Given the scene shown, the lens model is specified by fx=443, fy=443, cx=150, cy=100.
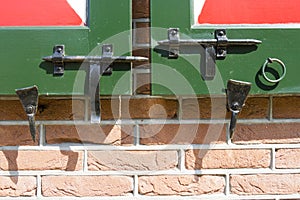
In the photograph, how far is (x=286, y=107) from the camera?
116 cm

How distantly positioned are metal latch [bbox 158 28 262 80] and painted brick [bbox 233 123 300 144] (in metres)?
0.20

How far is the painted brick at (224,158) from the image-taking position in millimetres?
1159

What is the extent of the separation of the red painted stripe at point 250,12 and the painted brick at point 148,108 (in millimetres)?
228

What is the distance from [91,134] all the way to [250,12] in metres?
0.50

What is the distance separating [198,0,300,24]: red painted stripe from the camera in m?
1.07

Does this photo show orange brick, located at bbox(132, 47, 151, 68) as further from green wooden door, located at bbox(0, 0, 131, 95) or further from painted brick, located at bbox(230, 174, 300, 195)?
painted brick, located at bbox(230, 174, 300, 195)

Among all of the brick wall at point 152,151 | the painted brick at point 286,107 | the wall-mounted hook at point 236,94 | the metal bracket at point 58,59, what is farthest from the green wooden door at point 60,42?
the painted brick at point 286,107

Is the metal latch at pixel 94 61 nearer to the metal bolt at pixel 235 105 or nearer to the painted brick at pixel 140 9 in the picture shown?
the painted brick at pixel 140 9

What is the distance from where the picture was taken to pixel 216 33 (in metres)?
1.05

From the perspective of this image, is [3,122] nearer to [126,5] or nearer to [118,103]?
[118,103]

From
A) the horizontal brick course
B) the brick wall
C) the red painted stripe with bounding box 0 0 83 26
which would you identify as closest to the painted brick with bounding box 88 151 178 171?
the brick wall

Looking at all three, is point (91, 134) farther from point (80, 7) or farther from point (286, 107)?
point (286, 107)

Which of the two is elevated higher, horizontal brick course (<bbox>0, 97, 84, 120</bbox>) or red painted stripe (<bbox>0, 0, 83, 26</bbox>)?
red painted stripe (<bbox>0, 0, 83, 26</bbox>)

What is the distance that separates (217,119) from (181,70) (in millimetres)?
186
